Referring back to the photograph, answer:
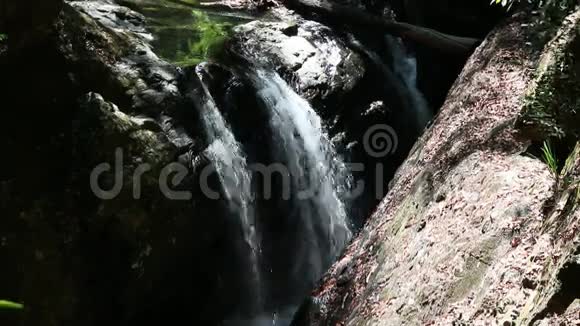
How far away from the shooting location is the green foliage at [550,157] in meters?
3.40

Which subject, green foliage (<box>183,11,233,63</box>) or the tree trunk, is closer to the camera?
green foliage (<box>183,11,233,63</box>)

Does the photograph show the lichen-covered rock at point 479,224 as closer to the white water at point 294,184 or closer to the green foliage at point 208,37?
the white water at point 294,184

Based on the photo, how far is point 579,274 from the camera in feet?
6.90

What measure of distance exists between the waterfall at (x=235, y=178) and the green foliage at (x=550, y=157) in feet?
12.3

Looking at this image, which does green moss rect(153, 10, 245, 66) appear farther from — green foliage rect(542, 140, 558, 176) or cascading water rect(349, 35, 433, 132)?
green foliage rect(542, 140, 558, 176)

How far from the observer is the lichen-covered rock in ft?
8.19

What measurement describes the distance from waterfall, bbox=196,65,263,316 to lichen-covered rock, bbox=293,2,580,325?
6.00 feet

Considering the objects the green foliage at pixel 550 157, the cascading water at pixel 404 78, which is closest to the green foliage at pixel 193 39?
the cascading water at pixel 404 78

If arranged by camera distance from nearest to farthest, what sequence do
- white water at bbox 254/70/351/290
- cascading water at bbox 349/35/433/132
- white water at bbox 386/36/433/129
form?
white water at bbox 254/70/351/290 < cascading water at bbox 349/35/433/132 < white water at bbox 386/36/433/129

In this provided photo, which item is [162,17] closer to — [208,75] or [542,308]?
[208,75]

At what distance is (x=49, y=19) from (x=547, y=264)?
497 centimetres

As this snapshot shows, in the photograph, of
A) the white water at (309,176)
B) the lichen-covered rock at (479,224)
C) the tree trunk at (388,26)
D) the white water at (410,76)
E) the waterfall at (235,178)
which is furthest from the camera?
the white water at (410,76)

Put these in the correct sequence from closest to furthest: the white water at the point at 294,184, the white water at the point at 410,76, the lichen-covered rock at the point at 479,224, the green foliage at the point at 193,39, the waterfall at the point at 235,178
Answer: the lichen-covered rock at the point at 479,224 → the waterfall at the point at 235,178 → the white water at the point at 294,184 → the green foliage at the point at 193,39 → the white water at the point at 410,76

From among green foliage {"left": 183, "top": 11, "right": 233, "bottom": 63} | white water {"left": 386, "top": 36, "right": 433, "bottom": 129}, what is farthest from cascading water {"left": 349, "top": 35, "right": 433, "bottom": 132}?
green foliage {"left": 183, "top": 11, "right": 233, "bottom": 63}
